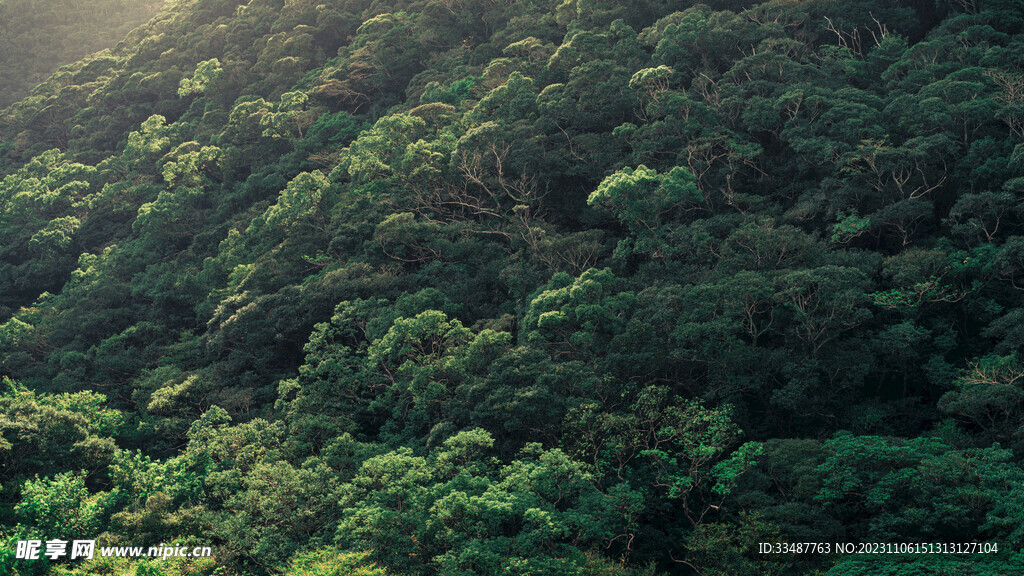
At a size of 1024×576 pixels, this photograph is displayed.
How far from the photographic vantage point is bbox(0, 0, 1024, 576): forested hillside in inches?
639

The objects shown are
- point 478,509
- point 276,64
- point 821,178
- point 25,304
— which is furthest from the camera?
point 276,64

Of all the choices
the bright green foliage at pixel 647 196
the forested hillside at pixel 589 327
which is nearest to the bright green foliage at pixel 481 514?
the forested hillside at pixel 589 327

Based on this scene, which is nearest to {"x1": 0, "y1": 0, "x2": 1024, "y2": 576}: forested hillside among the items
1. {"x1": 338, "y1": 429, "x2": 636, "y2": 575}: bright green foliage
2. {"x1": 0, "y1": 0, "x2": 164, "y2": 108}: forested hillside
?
{"x1": 338, "y1": 429, "x2": 636, "y2": 575}: bright green foliage

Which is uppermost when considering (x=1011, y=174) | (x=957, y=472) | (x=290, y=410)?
(x=1011, y=174)

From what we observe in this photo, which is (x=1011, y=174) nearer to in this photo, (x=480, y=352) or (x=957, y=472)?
(x=957, y=472)

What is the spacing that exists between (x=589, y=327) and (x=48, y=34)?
7025cm

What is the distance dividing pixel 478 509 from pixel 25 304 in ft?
118

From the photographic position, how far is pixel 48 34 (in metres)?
69.1

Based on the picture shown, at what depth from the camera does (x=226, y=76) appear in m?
48.5

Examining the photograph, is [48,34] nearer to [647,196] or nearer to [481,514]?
[647,196]

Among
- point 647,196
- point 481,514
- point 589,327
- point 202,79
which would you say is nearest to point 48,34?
point 202,79

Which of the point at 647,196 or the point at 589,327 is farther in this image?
the point at 647,196

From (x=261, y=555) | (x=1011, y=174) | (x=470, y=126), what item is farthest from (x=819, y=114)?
(x=261, y=555)

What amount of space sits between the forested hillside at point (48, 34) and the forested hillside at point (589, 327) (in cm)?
3722
